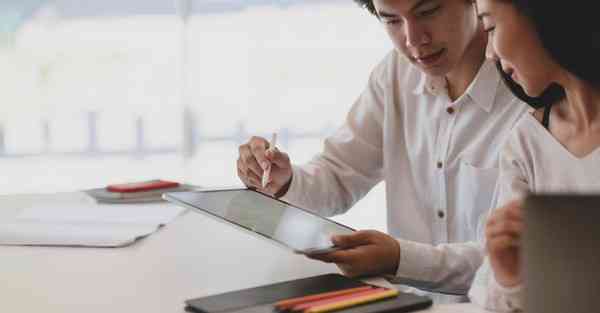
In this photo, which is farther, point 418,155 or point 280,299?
point 418,155

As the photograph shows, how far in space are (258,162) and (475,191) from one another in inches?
16.0

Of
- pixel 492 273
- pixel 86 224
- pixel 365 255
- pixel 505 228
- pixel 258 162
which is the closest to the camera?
pixel 505 228

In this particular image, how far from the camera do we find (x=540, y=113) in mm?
1528

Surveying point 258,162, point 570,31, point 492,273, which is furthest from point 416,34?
point 492,273

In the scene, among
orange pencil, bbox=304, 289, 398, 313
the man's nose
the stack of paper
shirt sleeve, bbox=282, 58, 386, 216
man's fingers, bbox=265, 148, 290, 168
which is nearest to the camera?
orange pencil, bbox=304, 289, 398, 313

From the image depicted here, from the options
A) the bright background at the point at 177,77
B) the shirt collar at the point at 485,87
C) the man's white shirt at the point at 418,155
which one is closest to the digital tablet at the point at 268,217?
the man's white shirt at the point at 418,155

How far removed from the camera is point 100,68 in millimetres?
4559

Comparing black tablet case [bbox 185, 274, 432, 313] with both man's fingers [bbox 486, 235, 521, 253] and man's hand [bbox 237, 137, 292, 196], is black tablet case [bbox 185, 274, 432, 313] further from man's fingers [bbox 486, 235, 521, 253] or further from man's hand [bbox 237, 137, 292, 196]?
man's hand [bbox 237, 137, 292, 196]

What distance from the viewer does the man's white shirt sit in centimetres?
186

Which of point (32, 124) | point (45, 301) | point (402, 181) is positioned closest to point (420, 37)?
point (402, 181)

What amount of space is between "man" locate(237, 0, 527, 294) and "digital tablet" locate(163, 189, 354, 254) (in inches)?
7.9

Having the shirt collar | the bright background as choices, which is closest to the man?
the shirt collar

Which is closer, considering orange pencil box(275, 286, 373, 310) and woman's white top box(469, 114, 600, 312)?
orange pencil box(275, 286, 373, 310)

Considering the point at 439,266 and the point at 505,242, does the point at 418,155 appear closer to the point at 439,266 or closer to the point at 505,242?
the point at 439,266
